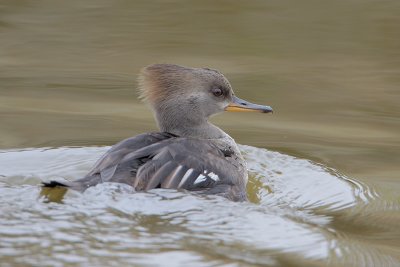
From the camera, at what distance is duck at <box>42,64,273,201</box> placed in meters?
5.88

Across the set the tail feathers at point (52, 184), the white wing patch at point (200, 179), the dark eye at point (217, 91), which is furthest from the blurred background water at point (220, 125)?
the dark eye at point (217, 91)

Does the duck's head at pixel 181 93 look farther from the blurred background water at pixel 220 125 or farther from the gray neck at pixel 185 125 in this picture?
the blurred background water at pixel 220 125

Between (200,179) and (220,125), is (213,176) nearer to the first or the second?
(200,179)

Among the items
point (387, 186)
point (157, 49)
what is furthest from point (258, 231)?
point (157, 49)

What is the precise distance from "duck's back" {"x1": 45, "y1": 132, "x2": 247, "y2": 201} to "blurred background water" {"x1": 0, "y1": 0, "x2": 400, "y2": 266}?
0.17 meters

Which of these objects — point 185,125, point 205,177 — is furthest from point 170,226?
point 185,125

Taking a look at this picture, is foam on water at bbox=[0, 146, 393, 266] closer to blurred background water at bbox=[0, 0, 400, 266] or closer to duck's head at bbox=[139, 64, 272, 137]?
blurred background water at bbox=[0, 0, 400, 266]

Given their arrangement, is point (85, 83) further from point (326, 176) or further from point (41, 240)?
point (41, 240)

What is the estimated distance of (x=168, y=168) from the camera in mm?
5906

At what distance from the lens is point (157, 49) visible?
29.4 feet

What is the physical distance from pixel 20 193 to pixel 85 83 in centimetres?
282

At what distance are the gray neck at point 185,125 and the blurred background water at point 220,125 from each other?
0.42 metres

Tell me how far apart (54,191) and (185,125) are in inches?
55.7

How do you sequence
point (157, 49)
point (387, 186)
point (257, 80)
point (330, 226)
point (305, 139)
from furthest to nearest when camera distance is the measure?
1. point (157, 49)
2. point (257, 80)
3. point (305, 139)
4. point (387, 186)
5. point (330, 226)
